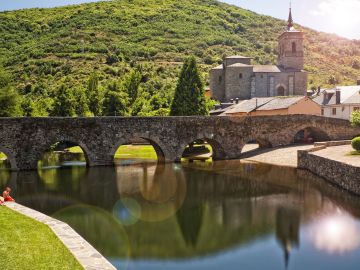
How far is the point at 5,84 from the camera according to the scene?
59.3 m

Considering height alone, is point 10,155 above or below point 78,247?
below

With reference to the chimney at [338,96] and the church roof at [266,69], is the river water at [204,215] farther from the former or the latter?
the church roof at [266,69]

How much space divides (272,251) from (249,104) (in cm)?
5055

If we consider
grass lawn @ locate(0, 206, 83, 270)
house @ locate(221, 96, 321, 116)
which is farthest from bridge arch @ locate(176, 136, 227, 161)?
grass lawn @ locate(0, 206, 83, 270)

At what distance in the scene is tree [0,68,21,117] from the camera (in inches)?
2269

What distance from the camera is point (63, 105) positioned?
69875mm

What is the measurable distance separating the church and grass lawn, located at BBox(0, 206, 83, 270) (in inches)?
2904

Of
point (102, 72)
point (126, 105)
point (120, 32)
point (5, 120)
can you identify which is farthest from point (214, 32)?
point (5, 120)

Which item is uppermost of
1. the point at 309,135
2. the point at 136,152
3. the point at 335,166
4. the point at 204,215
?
the point at 335,166

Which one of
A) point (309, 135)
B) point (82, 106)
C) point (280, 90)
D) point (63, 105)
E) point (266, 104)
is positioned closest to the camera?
point (309, 135)

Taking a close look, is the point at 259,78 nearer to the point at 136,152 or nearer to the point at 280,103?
the point at 280,103

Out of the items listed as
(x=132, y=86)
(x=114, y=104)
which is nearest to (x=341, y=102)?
(x=114, y=104)

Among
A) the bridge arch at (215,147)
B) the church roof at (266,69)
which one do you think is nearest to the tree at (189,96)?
the bridge arch at (215,147)

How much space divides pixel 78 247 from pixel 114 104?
58276 millimetres
